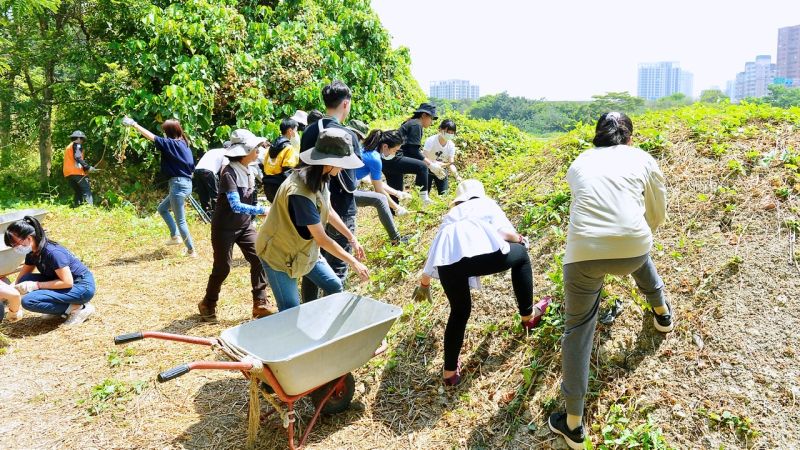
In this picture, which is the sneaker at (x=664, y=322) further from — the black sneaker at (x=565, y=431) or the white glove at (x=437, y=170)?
the white glove at (x=437, y=170)

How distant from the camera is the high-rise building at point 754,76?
278 feet

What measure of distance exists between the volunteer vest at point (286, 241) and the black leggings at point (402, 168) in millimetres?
3573

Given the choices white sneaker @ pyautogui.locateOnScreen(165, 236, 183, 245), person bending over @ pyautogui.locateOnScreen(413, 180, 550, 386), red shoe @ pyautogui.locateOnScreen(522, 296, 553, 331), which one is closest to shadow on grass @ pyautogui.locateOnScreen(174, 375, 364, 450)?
person bending over @ pyautogui.locateOnScreen(413, 180, 550, 386)

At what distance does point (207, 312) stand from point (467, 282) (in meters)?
3.04

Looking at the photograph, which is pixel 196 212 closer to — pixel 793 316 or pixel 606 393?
pixel 606 393

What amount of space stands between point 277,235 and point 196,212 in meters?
6.43

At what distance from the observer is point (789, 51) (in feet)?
276

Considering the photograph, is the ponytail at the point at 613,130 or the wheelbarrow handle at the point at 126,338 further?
the ponytail at the point at 613,130

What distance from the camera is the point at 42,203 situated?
998cm

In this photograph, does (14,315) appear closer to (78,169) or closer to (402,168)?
(402,168)

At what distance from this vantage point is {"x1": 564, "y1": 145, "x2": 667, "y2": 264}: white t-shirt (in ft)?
8.94

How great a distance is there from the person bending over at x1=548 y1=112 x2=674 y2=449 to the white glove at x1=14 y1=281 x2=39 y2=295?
472 cm

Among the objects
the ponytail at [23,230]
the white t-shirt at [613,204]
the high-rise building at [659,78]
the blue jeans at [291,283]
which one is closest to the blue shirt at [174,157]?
the ponytail at [23,230]

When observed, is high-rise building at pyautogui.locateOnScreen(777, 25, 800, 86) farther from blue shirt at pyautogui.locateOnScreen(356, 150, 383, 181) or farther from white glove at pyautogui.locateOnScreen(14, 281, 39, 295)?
white glove at pyautogui.locateOnScreen(14, 281, 39, 295)
